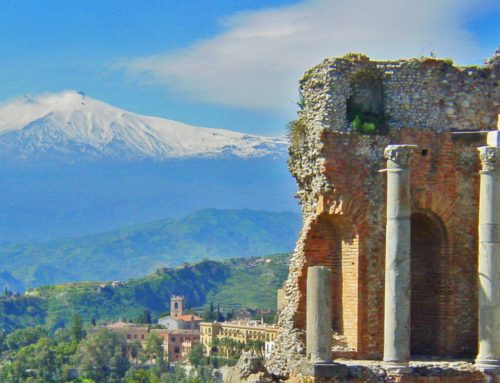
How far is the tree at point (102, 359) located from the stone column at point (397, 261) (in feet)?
524

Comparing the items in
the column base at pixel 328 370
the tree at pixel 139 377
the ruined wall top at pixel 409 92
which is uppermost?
the ruined wall top at pixel 409 92

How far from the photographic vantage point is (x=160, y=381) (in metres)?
172

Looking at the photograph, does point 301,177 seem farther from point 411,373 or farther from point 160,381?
point 160,381

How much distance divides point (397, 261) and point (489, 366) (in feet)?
9.91

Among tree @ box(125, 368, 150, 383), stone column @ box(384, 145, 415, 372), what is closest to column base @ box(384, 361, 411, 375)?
stone column @ box(384, 145, 415, 372)

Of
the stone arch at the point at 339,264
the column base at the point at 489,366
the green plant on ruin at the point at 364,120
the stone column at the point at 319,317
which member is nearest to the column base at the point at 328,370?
the stone column at the point at 319,317

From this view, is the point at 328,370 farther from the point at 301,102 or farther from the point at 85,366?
the point at 85,366

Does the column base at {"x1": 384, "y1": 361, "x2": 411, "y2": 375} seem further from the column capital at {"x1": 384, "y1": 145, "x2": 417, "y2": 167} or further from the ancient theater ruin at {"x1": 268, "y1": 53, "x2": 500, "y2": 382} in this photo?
the column capital at {"x1": 384, "y1": 145, "x2": 417, "y2": 167}

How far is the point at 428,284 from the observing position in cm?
2761

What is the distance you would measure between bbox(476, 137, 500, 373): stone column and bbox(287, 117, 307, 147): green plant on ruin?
14.4ft

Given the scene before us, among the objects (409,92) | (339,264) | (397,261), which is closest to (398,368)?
(397,261)

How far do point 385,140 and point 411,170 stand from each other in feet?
2.98

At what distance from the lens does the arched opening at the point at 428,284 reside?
89.4ft

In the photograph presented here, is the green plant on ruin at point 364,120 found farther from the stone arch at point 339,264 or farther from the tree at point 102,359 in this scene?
the tree at point 102,359
